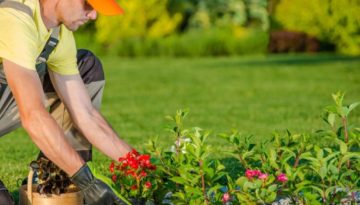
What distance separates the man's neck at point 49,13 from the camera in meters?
5.14

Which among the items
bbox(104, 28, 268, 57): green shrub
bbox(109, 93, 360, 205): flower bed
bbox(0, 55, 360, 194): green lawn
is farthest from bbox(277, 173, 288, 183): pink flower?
bbox(104, 28, 268, 57): green shrub

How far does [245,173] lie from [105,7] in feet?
4.14

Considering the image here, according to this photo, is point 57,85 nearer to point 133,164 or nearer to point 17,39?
point 17,39

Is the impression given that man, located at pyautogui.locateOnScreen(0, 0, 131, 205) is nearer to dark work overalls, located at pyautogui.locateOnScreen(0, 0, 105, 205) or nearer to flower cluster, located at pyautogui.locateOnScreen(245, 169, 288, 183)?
dark work overalls, located at pyautogui.locateOnScreen(0, 0, 105, 205)

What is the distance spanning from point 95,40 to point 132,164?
35861mm

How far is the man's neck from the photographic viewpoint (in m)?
5.14

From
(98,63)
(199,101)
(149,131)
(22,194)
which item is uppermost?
(98,63)

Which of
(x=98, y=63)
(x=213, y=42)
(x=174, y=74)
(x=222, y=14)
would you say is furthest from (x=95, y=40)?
(x=98, y=63)

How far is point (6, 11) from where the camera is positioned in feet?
16.3

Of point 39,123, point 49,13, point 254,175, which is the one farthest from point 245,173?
point 49,13

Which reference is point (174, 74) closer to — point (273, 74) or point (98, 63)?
point (273, 74)

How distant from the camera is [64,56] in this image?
18.4 ft

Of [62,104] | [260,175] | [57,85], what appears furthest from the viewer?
[62,104]

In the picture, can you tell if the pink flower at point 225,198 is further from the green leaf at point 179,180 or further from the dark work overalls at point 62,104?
the dark work overalls at point 62,104
